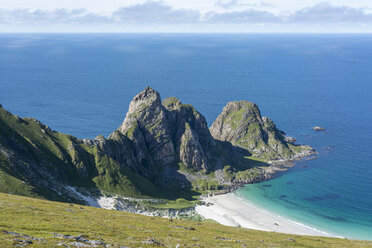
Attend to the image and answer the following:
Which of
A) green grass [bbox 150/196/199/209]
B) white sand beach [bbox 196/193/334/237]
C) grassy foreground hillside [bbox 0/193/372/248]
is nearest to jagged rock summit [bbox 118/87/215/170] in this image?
green grass [bbox 150/196/199/209]

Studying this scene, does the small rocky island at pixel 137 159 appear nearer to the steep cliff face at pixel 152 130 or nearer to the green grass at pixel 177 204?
the steep cliff face at pixel 152 130

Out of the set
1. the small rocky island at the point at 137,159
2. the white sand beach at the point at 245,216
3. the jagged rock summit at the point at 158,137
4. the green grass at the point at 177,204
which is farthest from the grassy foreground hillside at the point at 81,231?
the jagged rock summit at the point at 158,137

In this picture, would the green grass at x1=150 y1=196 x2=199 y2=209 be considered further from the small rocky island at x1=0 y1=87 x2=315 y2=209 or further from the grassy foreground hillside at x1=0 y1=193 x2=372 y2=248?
the grassy foreground hillside at x1=0 y1=193 x2=372 y2=248

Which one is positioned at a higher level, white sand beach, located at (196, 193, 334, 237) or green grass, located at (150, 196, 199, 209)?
green grass, located at (150, 196, 199, 209)

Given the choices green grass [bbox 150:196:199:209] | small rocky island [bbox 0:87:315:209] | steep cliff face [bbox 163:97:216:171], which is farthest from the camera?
steep cliff face [bbox 163:97:216:171]

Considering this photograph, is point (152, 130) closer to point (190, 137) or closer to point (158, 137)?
point (158, 137)
